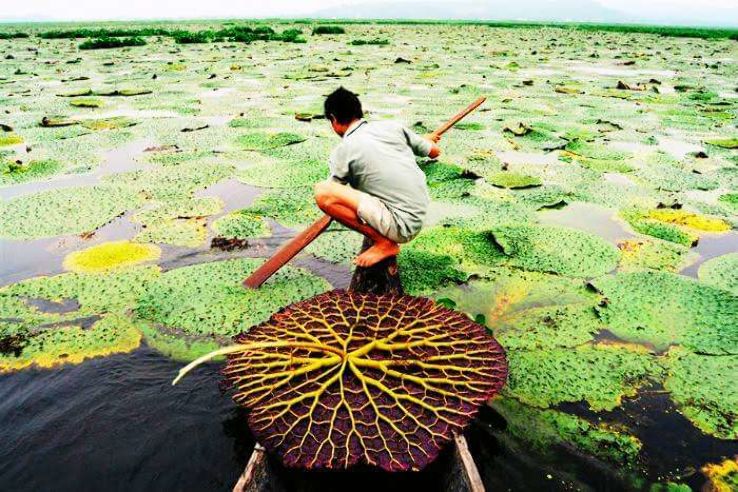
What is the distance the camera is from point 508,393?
6.43ft

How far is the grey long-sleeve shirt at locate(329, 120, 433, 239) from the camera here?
7.47 ft

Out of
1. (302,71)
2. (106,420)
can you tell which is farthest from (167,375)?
(302,71)

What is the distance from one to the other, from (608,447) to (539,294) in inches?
40.8

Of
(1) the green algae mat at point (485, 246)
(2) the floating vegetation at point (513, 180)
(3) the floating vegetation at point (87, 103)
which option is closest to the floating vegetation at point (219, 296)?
(1) the green algae mat at point (485, 246)

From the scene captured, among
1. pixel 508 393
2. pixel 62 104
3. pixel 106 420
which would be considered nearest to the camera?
pixel 106 420

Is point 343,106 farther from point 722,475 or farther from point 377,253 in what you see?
point 722,475

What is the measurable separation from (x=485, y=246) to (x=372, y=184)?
115 centimetres

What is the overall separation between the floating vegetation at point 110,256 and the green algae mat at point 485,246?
0.02 meters

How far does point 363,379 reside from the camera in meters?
1.48

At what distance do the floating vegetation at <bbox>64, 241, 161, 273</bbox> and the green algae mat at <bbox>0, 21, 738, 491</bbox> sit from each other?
0.06 ft

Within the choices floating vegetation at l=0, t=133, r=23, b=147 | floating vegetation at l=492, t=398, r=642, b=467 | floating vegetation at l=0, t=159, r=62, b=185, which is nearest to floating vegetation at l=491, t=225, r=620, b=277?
floating vegetation at l=492, t=398, r=642, b=467

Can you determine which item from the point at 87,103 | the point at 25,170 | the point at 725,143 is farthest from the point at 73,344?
the point at 725,143

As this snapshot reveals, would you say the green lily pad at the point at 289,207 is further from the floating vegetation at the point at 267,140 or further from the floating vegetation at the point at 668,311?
the floating vegetation at the point at 668,311

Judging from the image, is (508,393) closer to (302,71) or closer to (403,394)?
(403,394)
